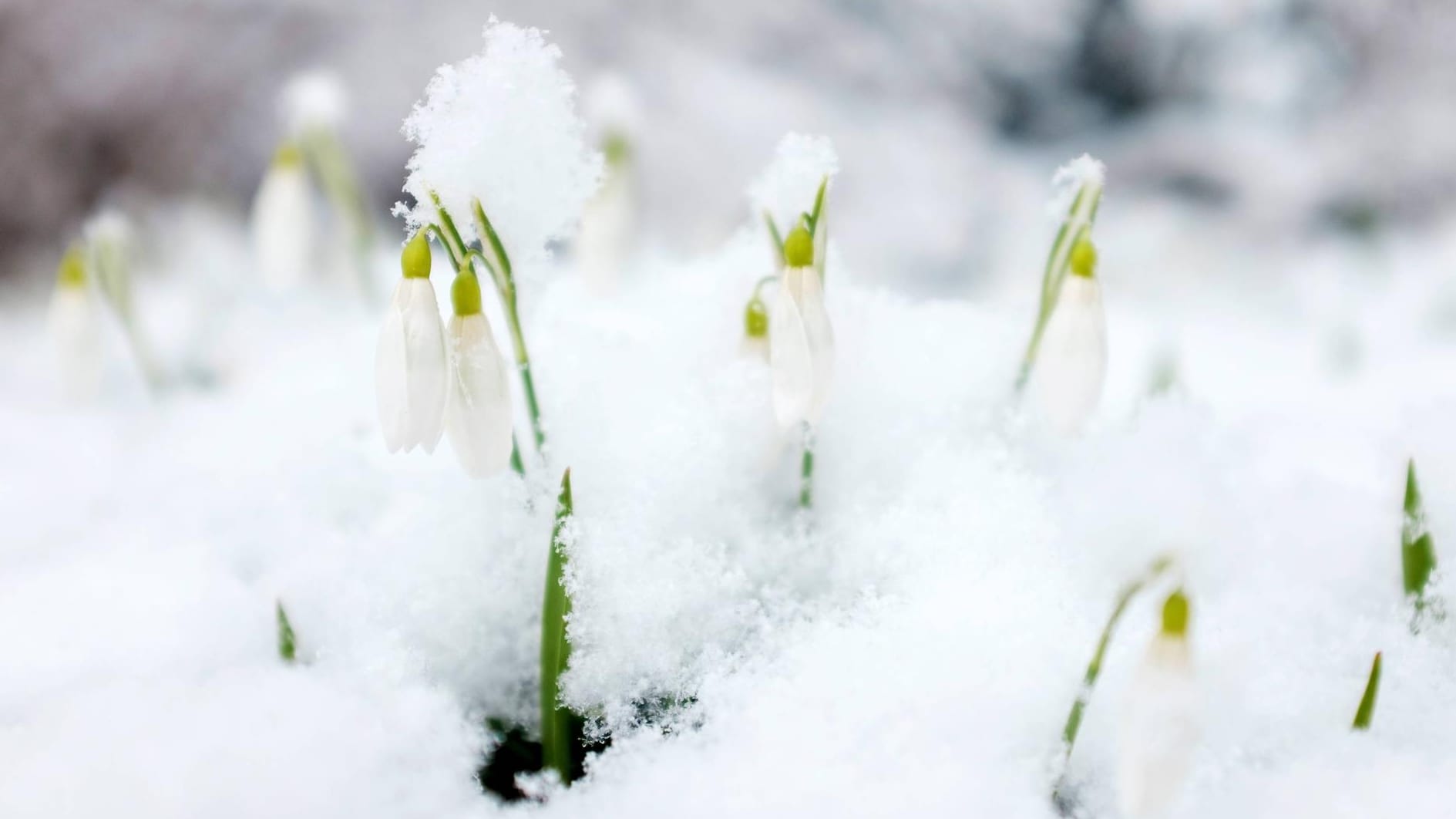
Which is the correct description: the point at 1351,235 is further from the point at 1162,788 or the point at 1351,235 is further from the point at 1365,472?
the point at 1162,788

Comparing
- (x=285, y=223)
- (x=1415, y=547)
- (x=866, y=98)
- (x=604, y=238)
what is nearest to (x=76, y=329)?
(x=285, y=223)

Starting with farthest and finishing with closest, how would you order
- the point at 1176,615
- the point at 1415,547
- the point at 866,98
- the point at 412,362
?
the point at 866,98, the point at 1415,547, the point at 412,362, the point at 1176,615

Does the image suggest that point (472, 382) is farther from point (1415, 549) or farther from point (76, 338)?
point (76, 338)

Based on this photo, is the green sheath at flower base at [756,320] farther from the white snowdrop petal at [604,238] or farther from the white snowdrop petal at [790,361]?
the white snowdrop petal at [604,238]

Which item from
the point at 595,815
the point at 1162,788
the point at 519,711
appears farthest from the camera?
the point at 519,711

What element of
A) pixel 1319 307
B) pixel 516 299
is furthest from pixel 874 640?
pixel 1319 307

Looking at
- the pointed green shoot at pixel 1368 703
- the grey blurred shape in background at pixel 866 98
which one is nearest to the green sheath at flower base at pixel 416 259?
the pointed green shoot at pixel 1368 703
